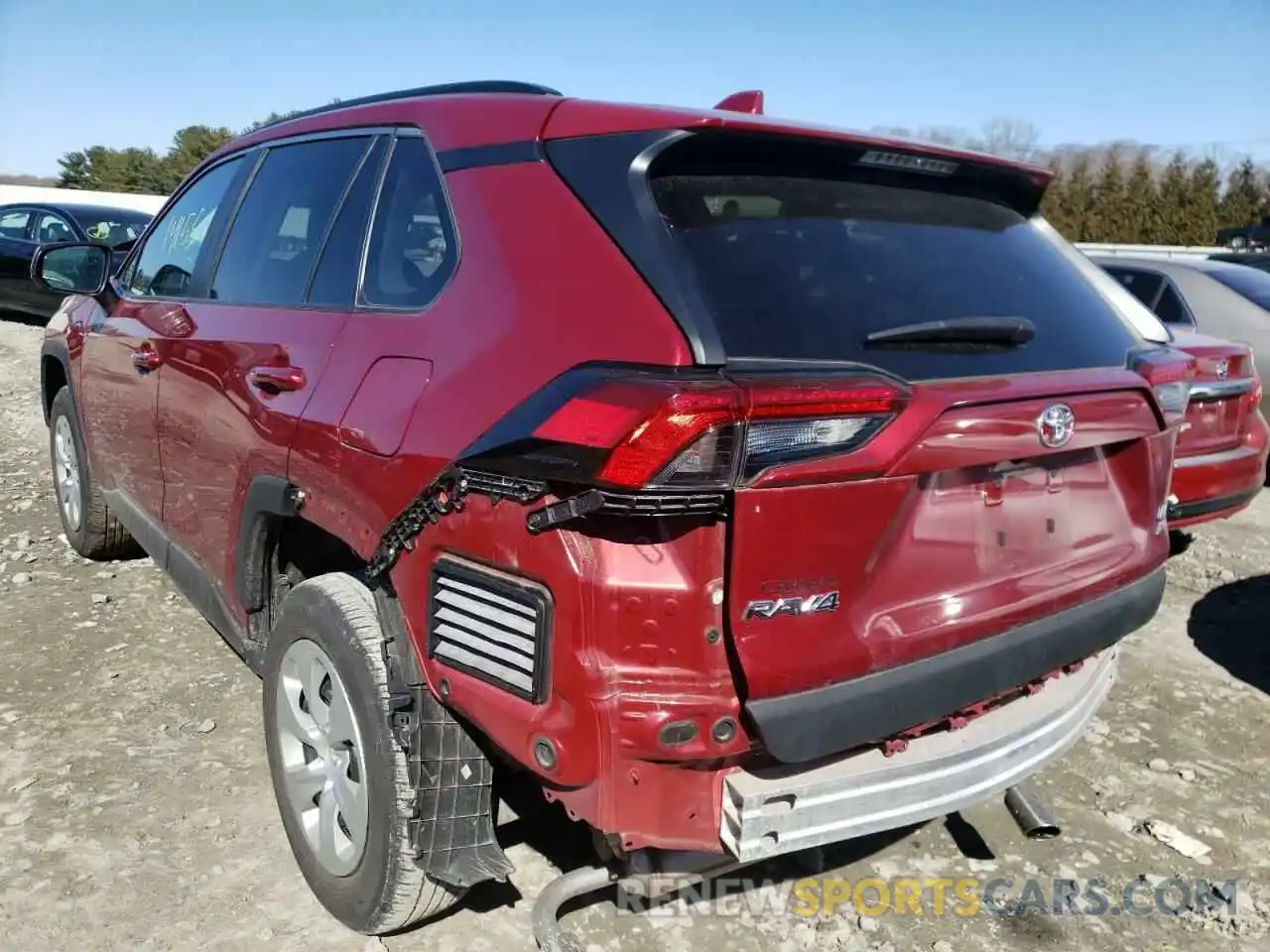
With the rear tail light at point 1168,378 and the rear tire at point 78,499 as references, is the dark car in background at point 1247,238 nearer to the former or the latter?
the rear tail light at point 1168,378

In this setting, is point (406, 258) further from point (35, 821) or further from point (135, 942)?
point (35, 821)

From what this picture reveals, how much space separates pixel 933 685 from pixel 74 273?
13.7 ft

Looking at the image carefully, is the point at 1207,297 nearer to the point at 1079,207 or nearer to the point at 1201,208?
the point at 1079,207

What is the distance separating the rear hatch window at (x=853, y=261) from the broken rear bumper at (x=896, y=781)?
0.80m

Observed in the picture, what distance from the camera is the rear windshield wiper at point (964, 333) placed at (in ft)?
6.73

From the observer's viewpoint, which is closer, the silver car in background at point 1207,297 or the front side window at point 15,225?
the silver car in background at point 1207,297

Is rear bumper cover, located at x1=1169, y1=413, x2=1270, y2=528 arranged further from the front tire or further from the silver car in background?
the front tire

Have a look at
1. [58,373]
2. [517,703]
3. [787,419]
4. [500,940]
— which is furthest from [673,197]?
[58,373]

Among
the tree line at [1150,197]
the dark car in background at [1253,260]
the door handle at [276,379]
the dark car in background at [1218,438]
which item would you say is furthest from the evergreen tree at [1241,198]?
the door handle at [276,379]

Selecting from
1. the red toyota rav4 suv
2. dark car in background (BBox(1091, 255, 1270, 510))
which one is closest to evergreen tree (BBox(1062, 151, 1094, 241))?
dark car in background (BBox(1091, 255, 1270, 510))

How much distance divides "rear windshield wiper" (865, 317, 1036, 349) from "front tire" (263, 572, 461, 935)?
1328 mm

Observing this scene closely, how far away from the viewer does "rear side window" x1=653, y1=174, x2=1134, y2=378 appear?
1.94m

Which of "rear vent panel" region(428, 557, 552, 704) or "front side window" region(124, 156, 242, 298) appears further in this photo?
"front side window" region(124, 156, 242, 298)

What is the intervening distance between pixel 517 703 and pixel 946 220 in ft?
5.08
